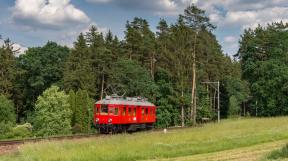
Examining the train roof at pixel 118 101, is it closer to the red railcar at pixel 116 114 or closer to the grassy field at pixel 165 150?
the red railcar at pixel 116 114

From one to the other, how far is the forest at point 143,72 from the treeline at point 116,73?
120 mm

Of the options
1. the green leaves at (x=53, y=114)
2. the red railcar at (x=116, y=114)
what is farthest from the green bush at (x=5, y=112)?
the red railcar at (x=116, y=114)

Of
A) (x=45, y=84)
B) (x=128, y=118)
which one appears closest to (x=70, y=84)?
(x=45, y=84)

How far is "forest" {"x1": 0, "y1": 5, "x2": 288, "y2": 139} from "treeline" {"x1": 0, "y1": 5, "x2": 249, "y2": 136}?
12 centimetres

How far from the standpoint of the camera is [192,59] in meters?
64.5

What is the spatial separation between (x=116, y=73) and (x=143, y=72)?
13.7ft

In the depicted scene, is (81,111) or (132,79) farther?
(132,79)

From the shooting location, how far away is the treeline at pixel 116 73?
5834 centimetres

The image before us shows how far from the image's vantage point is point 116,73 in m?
68.8

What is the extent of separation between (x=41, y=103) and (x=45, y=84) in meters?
25.7

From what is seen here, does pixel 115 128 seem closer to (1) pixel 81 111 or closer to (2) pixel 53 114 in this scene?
(2) pixel 53 114

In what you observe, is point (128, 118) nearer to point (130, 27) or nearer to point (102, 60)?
point (102, 60)

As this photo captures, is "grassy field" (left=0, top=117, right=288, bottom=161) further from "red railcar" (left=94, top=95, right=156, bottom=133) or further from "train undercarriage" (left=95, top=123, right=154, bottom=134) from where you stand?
"red railcar" (left=94, top=95, right=156, bottom=133)

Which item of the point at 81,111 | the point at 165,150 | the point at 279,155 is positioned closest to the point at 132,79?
the point at 81,111
